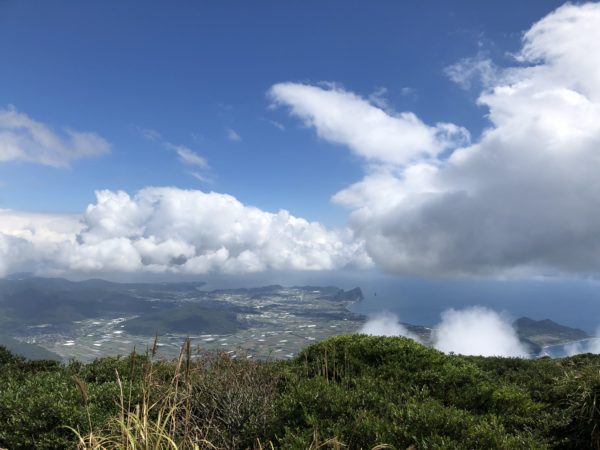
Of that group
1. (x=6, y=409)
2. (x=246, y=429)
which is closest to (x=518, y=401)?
(x=246, y=429)

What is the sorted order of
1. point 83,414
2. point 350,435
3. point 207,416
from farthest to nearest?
point 207,416 → point 83,414 → point 350,435

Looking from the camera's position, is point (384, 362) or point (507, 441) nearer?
point (507, 441)

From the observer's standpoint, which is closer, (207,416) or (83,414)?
(83,414)

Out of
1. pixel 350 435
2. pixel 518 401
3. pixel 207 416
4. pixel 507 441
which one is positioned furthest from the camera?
pixel 518 401

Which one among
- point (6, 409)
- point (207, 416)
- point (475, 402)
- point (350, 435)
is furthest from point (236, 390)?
point (475, 402)

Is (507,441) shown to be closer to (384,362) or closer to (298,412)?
(298,412)

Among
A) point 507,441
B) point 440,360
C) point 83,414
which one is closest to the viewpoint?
point 507,441

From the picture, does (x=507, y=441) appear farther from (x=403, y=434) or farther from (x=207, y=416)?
(x=207, y=416)

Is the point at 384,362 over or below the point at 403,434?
below

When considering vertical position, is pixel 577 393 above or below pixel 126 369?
above
